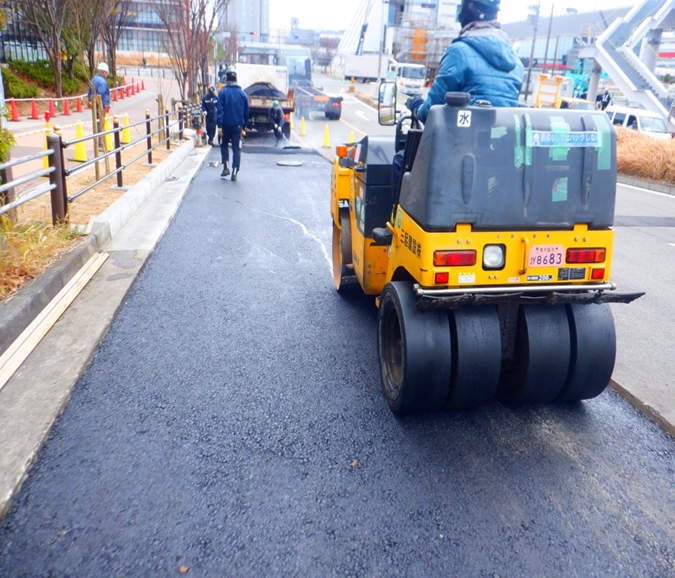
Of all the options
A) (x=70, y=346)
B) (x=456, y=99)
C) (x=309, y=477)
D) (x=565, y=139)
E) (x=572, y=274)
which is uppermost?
(x=456, y=99)

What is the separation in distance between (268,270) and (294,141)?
16.8 meters

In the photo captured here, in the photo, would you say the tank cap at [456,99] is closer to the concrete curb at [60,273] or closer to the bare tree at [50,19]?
the concrete curb at [60,273]

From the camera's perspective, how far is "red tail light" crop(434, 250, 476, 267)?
10.2 ft

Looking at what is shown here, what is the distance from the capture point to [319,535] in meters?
2.61

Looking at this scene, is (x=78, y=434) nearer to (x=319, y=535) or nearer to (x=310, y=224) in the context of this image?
(x=319, y=535)

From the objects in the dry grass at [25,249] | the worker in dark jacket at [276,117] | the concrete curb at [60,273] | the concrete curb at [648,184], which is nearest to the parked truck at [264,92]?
the worker in dark jacket at [276,117]

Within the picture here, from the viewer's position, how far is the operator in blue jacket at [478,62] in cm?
352

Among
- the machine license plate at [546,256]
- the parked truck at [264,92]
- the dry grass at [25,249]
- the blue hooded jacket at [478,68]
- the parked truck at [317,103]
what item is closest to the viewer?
the machine license plate at [546,256]

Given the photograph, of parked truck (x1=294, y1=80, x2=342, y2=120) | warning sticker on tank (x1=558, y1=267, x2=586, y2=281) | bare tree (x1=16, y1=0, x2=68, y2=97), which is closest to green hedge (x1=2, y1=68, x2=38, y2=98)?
bare tree (x1=16, y1=0, x2=68, y2=97)

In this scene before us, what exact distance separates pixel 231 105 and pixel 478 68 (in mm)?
9165

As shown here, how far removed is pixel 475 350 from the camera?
327 centimetres

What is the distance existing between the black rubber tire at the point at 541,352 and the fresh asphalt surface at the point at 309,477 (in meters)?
0.25

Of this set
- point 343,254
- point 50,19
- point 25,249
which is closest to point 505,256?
point 343,254

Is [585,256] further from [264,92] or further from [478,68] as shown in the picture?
[264,92]
